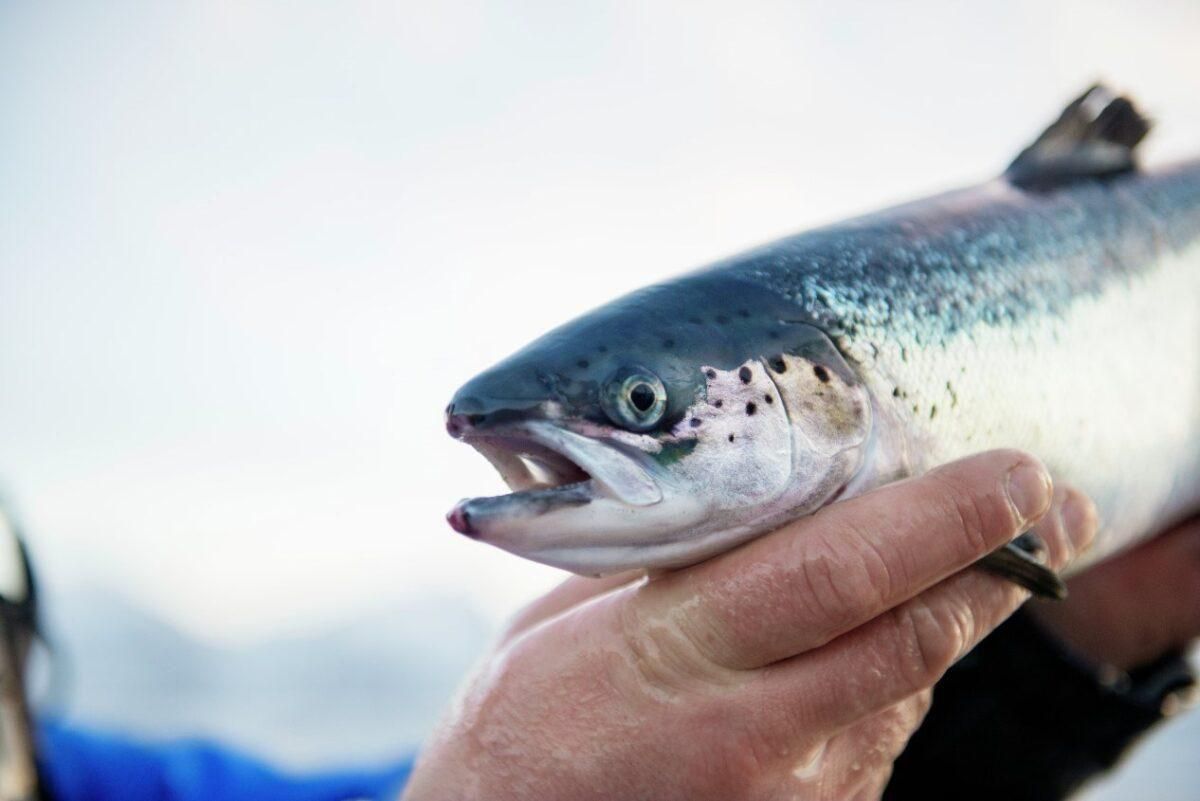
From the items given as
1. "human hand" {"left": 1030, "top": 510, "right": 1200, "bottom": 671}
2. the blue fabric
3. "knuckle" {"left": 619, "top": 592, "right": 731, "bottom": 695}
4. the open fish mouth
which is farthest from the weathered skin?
the blue fabric

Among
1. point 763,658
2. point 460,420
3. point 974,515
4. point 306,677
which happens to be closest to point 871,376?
point 974,515

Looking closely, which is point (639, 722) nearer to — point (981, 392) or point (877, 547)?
point (877, 547)

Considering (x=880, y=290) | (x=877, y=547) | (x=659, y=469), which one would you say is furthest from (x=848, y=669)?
(x=880, y=290)

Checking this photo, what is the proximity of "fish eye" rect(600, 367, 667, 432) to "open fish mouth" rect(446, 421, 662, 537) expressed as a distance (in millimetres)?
49

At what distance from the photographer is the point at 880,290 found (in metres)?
1.66

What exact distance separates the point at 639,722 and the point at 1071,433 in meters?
1.18

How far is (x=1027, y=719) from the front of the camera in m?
2.70

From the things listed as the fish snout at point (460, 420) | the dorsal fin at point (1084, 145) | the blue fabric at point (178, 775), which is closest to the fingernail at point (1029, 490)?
the fish snout at point (460, 420)

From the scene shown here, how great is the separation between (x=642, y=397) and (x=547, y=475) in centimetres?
20

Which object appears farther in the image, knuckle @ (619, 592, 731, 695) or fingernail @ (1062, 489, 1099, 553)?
fingernail @ (1062, 489, 1099, 553)

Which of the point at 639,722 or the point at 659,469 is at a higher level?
the point at 659,469

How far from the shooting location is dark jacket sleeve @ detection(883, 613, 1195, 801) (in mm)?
2574

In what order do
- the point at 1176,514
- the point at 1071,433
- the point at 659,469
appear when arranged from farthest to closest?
the point at 1176,514 < the point at 1071,433 < the point at 659,469

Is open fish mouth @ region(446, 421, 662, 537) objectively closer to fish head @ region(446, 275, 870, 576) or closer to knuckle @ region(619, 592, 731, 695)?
fish head @ region(446, 275, 870, 576)
